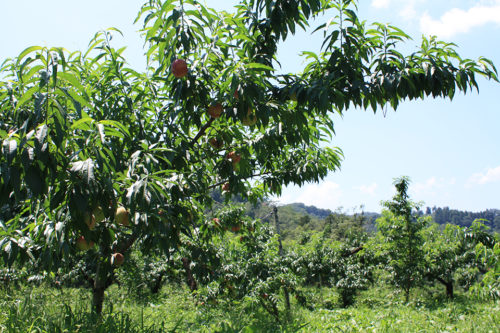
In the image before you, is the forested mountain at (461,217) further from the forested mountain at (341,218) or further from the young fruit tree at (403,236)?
the young fruit tree at (403,236)

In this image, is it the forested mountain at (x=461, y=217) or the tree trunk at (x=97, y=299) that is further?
the forested mountain at (x=461, y=217)

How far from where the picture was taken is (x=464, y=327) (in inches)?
189

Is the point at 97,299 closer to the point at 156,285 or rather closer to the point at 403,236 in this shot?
the point at 403,236

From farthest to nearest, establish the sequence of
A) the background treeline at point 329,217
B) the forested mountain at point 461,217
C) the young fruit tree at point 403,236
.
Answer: the forested mountain at point 461,217 → the background treeline at point 329,217 → the young fruit tree at point 403,236

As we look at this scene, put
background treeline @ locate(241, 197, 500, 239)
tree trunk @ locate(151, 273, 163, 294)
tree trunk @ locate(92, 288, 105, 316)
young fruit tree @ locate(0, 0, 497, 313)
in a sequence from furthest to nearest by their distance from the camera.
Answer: background treeline @ locate(241, 197, 500, 239)
tree trunk @ locate(151, 273, 163, 294)
tree trunk @ locate(92, 288, 105, 316)
young fruit tree @ locate(0, 0, 497, 313)

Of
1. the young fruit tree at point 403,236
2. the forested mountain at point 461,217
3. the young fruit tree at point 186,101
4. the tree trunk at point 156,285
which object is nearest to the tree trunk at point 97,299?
the young fruit tree at point 186,101

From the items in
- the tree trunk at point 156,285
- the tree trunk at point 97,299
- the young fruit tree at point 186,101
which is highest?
the young fruit tree at point 186,101

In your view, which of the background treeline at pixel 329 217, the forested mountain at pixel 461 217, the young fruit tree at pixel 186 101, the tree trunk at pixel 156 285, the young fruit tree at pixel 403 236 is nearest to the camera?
the young fruit tree at pixel 186 101

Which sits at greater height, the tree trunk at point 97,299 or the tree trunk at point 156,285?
the tree trunk at point 97,299

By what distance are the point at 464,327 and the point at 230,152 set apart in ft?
14.7

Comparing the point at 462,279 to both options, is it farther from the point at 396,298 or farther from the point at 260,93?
the point at 260,93

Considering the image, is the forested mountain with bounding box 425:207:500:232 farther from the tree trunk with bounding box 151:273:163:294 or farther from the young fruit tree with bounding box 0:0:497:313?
the young fruit tree with bounding box 0:0:497:313

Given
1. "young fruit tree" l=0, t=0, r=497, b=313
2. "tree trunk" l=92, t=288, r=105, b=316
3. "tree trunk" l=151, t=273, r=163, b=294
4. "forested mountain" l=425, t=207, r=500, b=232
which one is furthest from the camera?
"forested mountain" l=425, t=207, r=500, b=232

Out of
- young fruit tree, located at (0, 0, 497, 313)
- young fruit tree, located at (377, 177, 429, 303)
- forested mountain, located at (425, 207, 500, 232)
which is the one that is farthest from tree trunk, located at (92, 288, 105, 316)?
forested mountain, located at (425, 207, 500, 232)
